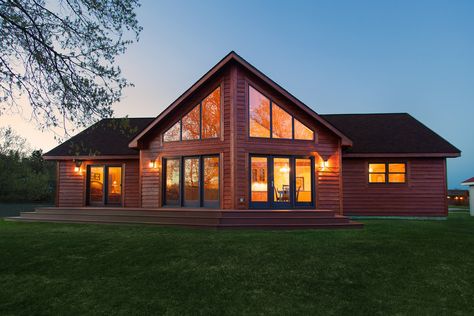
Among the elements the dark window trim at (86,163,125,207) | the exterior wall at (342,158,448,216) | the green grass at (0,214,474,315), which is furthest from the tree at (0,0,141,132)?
the exterior wall at (342,158,448,216)

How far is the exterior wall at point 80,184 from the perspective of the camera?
1558cm

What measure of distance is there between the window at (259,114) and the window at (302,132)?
1.21 metres

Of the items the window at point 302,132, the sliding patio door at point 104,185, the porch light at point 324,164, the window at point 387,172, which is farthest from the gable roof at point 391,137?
the sliding patio door at point 104,185

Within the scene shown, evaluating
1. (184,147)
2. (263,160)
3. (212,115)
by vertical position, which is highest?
(212,115)

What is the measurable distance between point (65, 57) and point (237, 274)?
226 inches

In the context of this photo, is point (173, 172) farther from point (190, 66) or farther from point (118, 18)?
point (190, 66)

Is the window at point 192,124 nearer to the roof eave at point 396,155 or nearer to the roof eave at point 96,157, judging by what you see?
the roof eave at point 96,157

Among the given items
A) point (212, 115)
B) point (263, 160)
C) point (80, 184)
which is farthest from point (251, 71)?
point (80, 184)

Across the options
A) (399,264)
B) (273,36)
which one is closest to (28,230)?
(399,264)

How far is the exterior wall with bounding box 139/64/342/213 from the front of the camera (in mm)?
11734

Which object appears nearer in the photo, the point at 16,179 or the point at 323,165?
the point at 323,165

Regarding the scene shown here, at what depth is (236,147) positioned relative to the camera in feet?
38.4

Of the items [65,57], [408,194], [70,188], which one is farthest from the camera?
[70,188]

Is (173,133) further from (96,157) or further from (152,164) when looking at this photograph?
(96,157)
